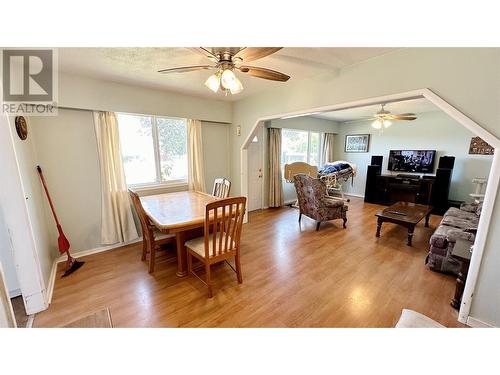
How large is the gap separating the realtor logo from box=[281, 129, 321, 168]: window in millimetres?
4257

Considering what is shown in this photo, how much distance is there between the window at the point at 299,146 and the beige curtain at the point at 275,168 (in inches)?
12.1

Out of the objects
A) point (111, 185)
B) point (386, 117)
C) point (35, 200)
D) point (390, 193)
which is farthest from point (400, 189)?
point (35, 200)

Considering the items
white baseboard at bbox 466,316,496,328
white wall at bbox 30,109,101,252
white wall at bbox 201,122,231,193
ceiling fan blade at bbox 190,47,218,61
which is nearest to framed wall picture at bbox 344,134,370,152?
white wall at bbox 201,122,231,193

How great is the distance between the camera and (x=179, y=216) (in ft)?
7.17

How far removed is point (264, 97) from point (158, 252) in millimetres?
2872

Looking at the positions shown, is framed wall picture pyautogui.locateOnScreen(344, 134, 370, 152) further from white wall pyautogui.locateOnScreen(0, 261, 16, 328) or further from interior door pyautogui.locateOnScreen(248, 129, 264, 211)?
white wall pyautogui.locateOnScreen(0, 261, 16, 328)

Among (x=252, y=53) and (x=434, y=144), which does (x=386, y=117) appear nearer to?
(x=434, y=144)

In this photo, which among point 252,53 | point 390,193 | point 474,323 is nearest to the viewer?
point 252,53

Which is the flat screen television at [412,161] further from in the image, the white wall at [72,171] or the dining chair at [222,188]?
the white wall at [72,171]

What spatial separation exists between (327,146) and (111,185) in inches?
228
